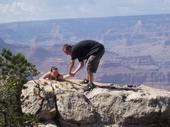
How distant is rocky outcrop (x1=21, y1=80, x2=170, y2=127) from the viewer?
2128 centimetres

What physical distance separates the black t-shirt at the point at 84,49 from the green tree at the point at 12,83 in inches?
207

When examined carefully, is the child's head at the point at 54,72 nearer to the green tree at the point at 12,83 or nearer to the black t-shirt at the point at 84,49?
the black t-shirt at the point at 84,49

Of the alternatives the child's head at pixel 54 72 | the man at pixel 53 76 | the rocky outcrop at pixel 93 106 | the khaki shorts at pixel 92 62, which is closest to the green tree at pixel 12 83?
the rocky outcrop at pixel 93 106

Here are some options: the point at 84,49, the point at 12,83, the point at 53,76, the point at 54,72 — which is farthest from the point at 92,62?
the point at 12,83

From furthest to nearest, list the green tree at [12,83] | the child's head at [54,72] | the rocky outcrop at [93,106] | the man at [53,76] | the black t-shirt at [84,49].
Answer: the man at [53,76]
the child's head at [54,72]
the black t-shirt at [84,49]
the rocky outcrop at [93,106]
the green tree at [12,83]

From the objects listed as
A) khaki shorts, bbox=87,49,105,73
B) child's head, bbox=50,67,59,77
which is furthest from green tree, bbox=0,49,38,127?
khaki shorts, bbox=87,49,105,73

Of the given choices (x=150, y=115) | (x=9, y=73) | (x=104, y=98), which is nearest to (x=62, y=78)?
(x=104, y=98)

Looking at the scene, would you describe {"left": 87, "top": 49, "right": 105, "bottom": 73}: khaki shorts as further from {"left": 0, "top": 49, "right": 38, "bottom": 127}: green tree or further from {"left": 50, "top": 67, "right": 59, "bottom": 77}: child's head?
{"left": 0, "top": 49, "right": 38, "bottom": 127}: green tree

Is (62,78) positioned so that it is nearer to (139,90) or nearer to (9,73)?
(139,90)

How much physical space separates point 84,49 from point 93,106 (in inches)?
100

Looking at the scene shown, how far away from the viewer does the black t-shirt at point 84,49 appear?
882 inches

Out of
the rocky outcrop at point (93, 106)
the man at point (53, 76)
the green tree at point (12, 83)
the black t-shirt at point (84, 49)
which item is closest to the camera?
the green tree at point (12, 83)

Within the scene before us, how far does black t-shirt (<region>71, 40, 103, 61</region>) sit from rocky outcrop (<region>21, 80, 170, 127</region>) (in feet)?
4.15

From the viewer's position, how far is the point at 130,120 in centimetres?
2188
